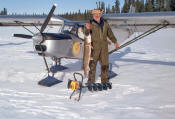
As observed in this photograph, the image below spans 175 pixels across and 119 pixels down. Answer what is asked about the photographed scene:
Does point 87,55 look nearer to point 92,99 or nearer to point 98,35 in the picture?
point 98,35

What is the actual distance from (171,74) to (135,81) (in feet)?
4.64

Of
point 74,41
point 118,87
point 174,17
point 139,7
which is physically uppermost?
point 139,7

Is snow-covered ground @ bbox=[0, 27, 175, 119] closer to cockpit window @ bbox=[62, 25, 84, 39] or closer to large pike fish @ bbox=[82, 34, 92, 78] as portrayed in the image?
large pike fish @ bbox=[82, 34, 92, 78]

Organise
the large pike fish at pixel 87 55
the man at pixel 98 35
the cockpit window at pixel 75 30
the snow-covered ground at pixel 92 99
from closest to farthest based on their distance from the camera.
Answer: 1. the snow-covered ground at pixel 92 99
2. the large pike fish at pixel 87 55
3. the man at pixel 98 35
4. the cockpit window at pixel 75 30

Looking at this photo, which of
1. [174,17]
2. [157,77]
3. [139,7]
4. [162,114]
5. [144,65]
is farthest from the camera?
[139,7]

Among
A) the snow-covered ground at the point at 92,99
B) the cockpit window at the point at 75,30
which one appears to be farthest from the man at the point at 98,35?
the cockpit window at the point at 75,30

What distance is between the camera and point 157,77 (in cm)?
638

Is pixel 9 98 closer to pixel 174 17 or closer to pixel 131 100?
pixel 131 100

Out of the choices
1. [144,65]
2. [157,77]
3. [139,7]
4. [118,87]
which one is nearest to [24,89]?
[118,87]

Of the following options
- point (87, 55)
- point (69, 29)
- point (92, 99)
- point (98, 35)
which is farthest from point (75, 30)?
point (92, 99)

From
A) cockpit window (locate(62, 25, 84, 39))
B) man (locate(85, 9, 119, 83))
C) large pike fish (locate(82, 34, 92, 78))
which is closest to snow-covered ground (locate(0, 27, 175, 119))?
large pike fish (locate(82, 34, 92, 78))

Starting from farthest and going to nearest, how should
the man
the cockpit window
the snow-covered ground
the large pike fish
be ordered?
1. the cockpit window
2. the man
3. the large pike fish
4. the snow-covered ground

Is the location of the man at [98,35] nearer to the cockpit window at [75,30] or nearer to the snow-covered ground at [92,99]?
the snow-covered ground at [92,99]

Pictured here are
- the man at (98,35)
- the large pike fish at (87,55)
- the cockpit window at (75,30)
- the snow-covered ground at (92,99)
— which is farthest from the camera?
the cockpit window at (75,30)
